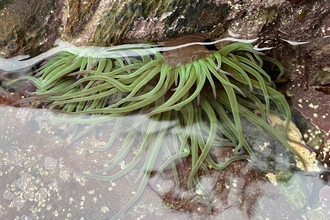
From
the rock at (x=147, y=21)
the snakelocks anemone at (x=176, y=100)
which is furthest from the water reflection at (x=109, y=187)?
the rock at (x=147, y=21)

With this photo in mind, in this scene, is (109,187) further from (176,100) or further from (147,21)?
(147,21)

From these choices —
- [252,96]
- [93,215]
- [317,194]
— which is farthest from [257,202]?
[93,215]

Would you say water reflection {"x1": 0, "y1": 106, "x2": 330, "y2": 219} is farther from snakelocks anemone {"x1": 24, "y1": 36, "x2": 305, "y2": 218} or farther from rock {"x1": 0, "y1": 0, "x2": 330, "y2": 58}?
rock {"x1": 0, "y1": 0, "x2": 330, "y2": 58}

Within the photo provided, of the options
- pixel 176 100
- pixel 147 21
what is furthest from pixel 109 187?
pixel 147 21

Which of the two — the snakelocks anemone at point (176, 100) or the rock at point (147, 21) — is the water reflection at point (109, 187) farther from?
the rock at point (147, 21)

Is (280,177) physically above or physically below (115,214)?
above

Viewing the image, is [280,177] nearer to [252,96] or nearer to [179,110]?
[252,96]
